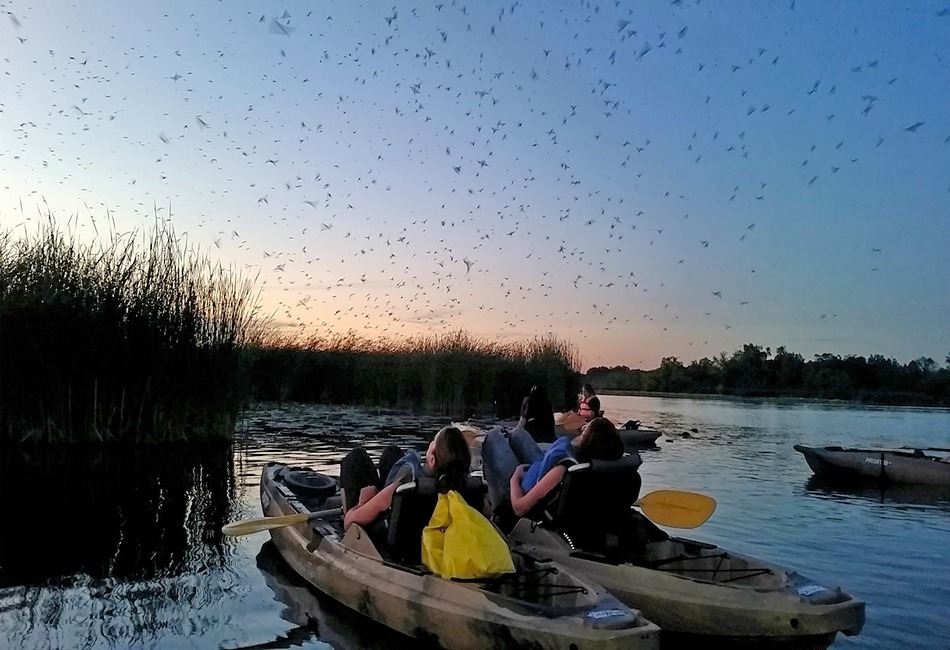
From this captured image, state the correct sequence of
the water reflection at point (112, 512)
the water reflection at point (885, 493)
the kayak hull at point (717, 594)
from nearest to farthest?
1. the kayak hull at point (717, 594)
2. the water reflection at point (112, 512)
3. the water reflection at point (885, 493)

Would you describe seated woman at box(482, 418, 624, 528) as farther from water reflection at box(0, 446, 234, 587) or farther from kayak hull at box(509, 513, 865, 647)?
water reflection at box(0, 446, 234, 587)

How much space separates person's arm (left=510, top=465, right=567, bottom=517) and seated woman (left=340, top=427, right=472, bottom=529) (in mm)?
724

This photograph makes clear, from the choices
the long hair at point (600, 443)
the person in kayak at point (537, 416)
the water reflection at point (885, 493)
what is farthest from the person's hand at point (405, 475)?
the water reflection at point (885, 493)

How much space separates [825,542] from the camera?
9.30 m

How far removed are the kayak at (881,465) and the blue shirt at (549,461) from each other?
9685mm

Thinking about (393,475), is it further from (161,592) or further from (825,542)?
(825,542)

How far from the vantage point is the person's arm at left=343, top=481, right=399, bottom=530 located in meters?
5.96

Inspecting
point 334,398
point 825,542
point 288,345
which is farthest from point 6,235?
point 825,542

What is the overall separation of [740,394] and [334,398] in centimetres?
3886

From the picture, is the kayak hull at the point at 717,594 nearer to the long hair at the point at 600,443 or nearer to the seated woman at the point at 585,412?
the long hair at the point at 600,443

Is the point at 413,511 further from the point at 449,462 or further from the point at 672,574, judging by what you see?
the point at 672,574

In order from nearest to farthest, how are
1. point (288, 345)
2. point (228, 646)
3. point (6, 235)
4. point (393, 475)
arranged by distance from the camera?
point (228, 646)
point (393, 475)
point (6, 235)
point (288, 345)

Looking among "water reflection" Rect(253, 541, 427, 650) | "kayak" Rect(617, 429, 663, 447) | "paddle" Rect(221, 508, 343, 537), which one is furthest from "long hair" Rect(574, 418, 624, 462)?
"kayak" Rect(617, 429, 663, 447)

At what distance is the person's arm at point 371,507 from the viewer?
5.96m
